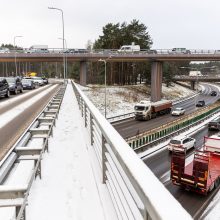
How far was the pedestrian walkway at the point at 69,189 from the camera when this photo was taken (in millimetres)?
4660

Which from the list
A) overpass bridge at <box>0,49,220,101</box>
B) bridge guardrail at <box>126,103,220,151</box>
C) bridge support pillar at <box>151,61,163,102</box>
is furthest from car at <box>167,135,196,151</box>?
bridge support pillar at <box>151,61,163,102</box>

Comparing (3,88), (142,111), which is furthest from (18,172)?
(142,111)

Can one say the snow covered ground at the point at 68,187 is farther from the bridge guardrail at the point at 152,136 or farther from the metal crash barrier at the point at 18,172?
the bridge guardrail at the point at 152,136

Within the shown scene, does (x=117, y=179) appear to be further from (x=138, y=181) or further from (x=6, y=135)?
(x=6, y=135)

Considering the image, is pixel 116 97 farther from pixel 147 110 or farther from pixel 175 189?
pixel 175 189

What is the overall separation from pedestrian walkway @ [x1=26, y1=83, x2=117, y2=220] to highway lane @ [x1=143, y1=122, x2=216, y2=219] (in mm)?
16275

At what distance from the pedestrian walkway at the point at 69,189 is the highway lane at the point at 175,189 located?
16.3 metres

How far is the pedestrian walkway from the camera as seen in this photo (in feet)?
15.3

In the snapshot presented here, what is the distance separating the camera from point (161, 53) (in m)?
74.4

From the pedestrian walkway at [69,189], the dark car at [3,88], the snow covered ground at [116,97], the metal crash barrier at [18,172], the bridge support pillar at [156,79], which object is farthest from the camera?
the bridge support pillar at [156,79]

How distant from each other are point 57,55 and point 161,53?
26007mm

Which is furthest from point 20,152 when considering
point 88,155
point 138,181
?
point 138,181

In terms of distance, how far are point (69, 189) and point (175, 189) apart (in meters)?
→ 23.4

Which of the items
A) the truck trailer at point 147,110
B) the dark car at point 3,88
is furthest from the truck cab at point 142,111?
the dark car at point 3,88
